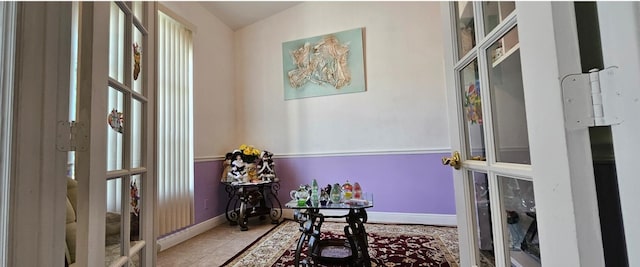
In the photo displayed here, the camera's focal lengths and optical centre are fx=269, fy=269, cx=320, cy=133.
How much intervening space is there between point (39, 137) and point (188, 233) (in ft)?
7.84

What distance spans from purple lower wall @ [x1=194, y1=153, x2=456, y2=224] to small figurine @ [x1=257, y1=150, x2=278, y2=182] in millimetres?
268

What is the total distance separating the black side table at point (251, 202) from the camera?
3.05m

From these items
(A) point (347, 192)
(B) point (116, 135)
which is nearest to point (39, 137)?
(B) point (116, 135)

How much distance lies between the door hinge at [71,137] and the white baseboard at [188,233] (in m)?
1.90

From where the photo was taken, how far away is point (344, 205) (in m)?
2.03

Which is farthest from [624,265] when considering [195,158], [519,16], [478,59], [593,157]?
[195,158]

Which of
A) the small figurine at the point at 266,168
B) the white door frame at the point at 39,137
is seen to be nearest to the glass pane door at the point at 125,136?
the white door frame at the point at 39,137

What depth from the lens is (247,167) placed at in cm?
323

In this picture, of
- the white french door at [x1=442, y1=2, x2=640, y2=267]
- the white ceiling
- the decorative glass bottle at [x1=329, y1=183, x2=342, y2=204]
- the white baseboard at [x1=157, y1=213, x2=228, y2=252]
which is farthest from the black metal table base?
the white ceiling

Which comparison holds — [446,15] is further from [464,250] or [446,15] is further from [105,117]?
[105,117]

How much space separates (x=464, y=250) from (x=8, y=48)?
4.85ft

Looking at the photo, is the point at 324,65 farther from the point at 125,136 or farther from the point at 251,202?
the point at 125,136

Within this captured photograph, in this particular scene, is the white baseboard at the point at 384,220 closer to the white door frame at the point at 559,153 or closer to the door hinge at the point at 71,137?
the door hinge at the point at 71,137

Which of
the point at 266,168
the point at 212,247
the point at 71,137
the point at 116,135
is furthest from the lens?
the point at 266,168
